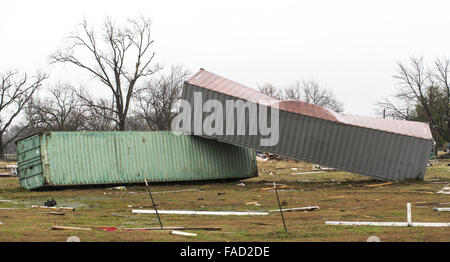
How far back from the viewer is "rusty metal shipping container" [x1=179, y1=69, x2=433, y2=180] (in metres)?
23.7

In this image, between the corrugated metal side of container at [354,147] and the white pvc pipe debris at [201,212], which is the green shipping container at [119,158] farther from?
the white pvc pipe debris at [201,212]

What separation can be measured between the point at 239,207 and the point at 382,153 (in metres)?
9.57

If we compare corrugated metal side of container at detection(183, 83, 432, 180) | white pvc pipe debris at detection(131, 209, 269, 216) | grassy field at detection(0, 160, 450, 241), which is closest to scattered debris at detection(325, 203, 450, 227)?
grassy field at detection(0, 160, 450, 241)

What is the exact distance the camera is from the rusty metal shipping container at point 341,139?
23672 millimetres

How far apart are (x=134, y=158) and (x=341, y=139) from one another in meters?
8.63

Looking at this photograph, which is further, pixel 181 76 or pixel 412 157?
pixel 181 76

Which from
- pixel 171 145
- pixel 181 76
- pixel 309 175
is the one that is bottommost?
pixel 309 175

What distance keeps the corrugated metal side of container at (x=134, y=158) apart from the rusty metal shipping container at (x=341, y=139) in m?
2.60

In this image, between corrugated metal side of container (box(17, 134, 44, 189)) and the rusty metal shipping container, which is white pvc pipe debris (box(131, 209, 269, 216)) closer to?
corrugated metal side of container (box(17, 134, 44, 189))
